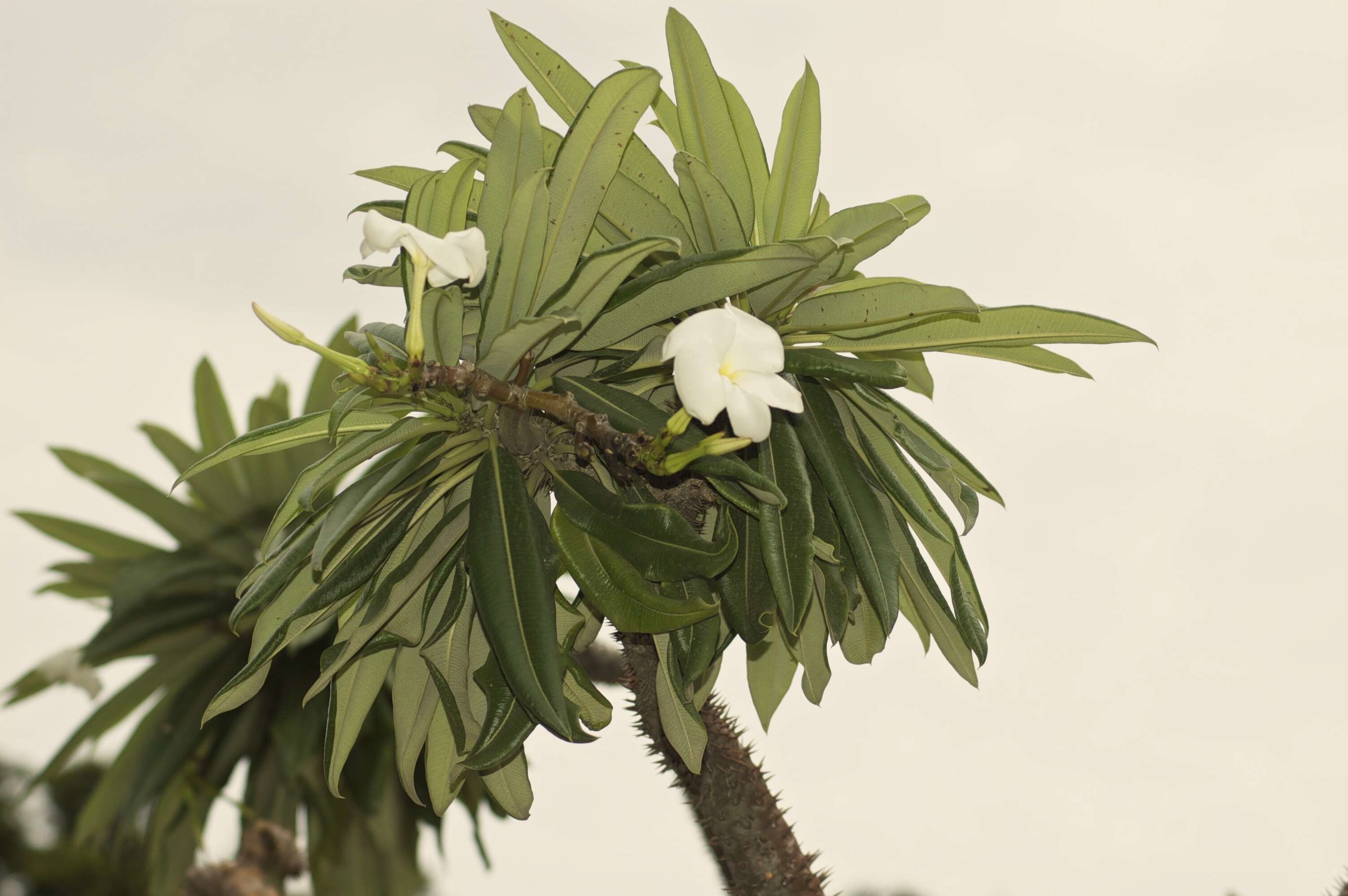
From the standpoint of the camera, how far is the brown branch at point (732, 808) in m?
1.71

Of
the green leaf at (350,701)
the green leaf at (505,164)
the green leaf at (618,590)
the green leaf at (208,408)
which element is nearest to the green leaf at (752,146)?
the green leaf at (505,164)

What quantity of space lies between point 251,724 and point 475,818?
965 mm

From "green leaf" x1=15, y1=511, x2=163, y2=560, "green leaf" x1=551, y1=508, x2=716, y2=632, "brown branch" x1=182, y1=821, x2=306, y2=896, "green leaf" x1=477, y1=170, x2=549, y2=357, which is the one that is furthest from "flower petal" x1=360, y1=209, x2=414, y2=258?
"green leaf" x1=15, y1=511, x2=163, y2=560

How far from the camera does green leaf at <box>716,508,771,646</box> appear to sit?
146 centimetres

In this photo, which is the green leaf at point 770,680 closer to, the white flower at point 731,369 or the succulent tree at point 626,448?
the succulent tree at point 626,448

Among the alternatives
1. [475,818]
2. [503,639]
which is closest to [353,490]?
[503,639]

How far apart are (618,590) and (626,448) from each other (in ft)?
0.62

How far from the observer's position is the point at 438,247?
4.25 ft

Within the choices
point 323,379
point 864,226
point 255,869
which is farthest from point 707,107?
point 323,379

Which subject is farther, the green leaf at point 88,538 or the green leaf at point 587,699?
the green leaf at point 88,538

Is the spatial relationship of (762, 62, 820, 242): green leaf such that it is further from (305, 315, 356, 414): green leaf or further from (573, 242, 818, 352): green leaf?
(305, 315, 356, 414): green leaf

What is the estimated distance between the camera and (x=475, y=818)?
3.84 metres

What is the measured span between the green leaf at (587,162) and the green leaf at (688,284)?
8cm

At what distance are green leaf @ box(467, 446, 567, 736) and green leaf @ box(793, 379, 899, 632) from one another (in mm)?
385
